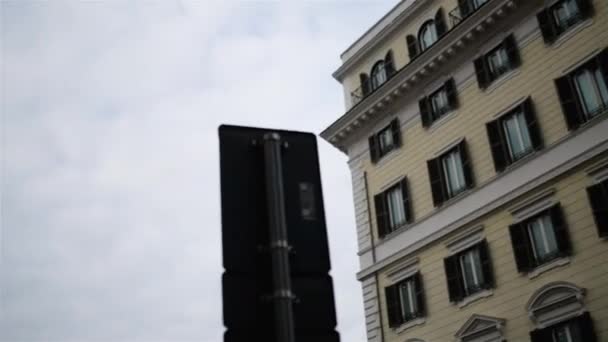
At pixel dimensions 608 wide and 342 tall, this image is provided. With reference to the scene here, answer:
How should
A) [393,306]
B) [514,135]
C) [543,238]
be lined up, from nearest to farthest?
[543,238]
[514,135]
[393,306]

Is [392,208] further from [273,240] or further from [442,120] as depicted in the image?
[273,240]

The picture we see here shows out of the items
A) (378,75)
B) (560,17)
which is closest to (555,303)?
(560,17)

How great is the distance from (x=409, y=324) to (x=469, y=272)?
313cm

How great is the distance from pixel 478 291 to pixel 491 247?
1492mm

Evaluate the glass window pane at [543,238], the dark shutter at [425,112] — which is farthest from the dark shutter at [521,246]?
the dark shutter at [425,112]

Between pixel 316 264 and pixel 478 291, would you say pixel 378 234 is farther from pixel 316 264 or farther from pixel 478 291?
pixel 316 264

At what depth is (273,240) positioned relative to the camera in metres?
3.77

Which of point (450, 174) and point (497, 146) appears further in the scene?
point (450, 174)

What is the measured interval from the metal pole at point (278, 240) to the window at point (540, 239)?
1762 centimetres

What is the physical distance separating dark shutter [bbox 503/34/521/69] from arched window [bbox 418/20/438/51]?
149 inches

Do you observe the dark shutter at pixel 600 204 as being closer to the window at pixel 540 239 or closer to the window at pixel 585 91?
the window at pixel 540 239

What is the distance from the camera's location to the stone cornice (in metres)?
24.3

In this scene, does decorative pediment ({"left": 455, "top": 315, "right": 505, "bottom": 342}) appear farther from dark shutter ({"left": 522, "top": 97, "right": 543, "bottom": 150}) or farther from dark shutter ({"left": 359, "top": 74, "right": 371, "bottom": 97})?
dark shutter ({"left": 359, "top": 74, "right": 371, "bottom": 97})

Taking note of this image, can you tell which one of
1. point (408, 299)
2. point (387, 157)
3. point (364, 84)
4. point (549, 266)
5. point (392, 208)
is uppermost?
point (364, 84)
